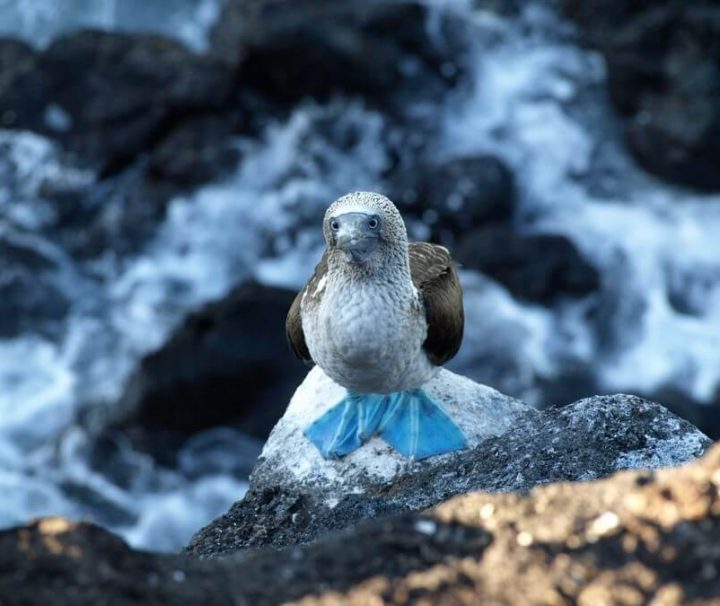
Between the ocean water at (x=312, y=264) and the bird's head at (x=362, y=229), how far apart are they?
5.98 metres

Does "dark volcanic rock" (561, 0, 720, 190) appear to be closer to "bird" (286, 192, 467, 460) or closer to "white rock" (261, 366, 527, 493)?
"white rock" (261, 366, 527, 493)

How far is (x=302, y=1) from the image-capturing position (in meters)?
14.2

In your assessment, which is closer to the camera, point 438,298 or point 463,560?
point 463,560

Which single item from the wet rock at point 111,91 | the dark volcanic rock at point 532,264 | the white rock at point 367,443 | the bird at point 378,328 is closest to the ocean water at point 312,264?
the dark volcanic rock at point 532,264

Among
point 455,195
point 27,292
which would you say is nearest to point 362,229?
point 455,195

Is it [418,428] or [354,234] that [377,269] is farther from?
[418,428]

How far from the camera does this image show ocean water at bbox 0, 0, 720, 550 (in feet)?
35.5

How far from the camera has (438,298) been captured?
5469mm

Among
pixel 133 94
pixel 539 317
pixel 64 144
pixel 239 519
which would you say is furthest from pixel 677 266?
pixel 239 519

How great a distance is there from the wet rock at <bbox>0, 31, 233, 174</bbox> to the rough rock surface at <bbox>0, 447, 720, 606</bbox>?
11117mm

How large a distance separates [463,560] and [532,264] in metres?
9.32

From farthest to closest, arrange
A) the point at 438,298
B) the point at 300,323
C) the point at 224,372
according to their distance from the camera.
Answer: the point at 224,372 → the point at 300,323 → the point at 438,298

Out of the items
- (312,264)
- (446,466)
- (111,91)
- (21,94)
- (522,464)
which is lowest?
(522,464)

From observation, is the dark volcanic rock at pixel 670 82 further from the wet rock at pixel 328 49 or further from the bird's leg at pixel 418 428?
the bird's leg at pixel 418 428
